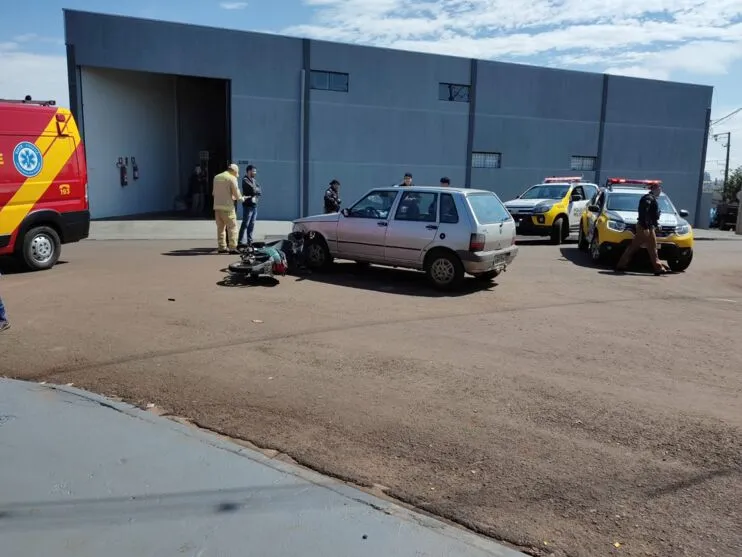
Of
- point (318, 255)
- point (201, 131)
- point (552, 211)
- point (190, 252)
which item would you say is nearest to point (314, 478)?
point (318, 255)

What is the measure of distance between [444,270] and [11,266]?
7.44 metres

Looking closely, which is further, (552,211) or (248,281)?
(552,211)

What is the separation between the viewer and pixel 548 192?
720 inches

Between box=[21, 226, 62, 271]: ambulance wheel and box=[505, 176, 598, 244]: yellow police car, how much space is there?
11.3 metres

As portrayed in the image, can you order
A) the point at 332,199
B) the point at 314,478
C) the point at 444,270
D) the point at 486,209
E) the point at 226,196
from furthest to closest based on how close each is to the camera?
1. the point at 332,199
2. the point at 226,196
3. the point at 486,209
4. the point at 444,270
5. the point at 314,478

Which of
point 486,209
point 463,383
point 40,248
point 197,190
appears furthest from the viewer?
point 197,190

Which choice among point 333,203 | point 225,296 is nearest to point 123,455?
point 225,296

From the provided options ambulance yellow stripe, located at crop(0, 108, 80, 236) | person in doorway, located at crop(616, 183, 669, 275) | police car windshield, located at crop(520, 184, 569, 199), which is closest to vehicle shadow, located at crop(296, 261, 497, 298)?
person in doorway, located at crop(616, 183, 669, 275)

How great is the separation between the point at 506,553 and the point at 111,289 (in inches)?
299

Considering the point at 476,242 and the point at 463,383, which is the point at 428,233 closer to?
the point at 476,242

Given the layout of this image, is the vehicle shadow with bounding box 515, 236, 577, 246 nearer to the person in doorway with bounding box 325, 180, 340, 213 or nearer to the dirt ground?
the person in doorway with bounding box 325, 180, 340, 213

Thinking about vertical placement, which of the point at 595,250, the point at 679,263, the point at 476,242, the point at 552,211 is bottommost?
the point at 679,263

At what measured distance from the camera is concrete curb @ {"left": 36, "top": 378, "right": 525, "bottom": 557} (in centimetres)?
304

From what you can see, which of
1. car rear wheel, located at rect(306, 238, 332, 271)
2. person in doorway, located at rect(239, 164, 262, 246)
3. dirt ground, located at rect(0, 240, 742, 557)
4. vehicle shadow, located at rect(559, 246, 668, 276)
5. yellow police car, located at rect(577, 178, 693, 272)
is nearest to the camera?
dirt ground, located at rect(0, 240, 742, 557)
